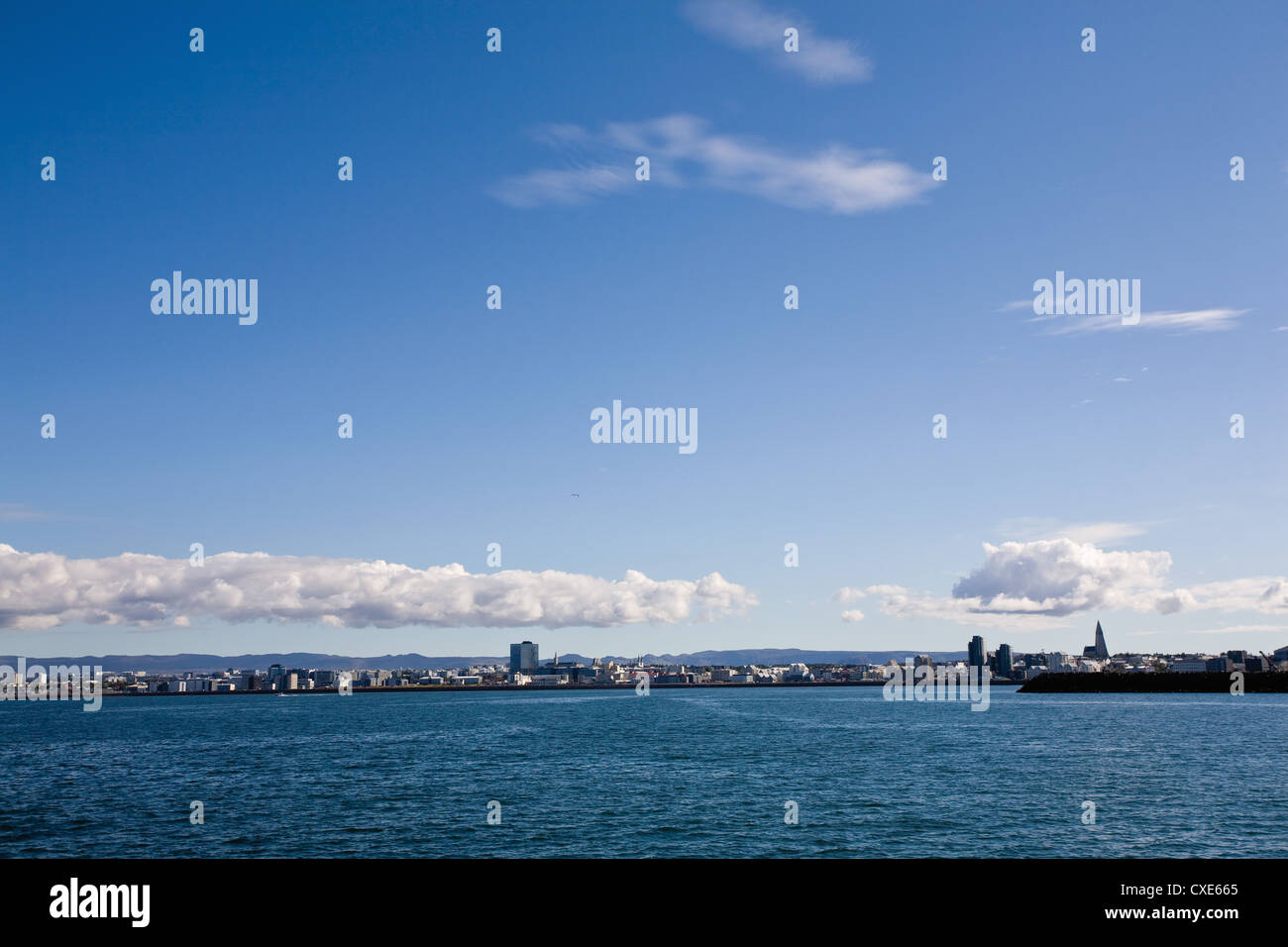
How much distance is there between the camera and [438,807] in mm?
47844

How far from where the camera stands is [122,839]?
134 feet

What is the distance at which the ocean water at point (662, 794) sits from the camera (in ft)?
126

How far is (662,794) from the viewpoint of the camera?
51.3 m

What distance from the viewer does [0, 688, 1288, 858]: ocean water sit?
38438mm

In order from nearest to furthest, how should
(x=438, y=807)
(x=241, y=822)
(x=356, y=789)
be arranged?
1. (x=241, y=822)
2. (x=438, y=807)
3. (x=356, y=789)
